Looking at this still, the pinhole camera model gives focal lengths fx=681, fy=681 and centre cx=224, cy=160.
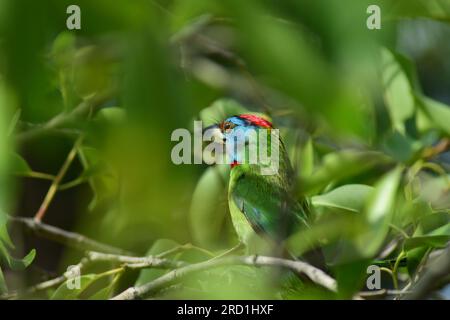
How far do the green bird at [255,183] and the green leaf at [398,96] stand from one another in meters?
0.25

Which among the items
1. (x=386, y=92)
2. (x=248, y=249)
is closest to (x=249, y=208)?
(x=248, y=249)

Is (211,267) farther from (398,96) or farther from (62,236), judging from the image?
(62,236)

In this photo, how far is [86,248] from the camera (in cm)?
172

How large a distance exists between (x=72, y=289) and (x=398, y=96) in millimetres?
753

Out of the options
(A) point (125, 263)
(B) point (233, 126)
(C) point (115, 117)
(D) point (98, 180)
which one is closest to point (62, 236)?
(D) point (98, 180)

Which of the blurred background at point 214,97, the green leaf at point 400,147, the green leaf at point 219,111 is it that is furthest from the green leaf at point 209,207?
the green leaf at point 400,147

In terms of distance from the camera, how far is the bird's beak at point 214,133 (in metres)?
1.62

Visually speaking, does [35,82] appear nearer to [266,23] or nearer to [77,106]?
[266,23]

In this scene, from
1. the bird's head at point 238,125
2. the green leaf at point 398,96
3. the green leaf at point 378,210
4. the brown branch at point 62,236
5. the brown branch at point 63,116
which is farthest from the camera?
the brown branch at point 62,236

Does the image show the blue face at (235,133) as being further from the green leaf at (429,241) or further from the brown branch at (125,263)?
the green leaf at (429,241)

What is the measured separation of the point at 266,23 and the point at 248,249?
127cm

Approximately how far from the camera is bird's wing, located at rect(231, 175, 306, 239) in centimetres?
163

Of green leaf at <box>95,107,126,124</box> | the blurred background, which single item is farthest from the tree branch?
green leaf at <box>95,107,126,124</box>

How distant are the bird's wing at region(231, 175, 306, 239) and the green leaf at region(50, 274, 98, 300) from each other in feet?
1.39
